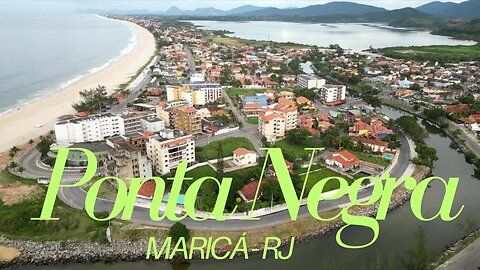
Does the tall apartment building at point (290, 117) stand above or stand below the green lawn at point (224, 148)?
above

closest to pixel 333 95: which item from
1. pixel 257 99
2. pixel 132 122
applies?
pixel 257 99

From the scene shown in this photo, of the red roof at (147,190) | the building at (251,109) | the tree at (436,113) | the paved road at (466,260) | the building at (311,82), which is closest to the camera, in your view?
the paved road at (466,260)

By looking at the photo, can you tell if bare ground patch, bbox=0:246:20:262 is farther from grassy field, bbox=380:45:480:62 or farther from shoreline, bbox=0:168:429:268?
grassy field, bbox=380:45:480:62

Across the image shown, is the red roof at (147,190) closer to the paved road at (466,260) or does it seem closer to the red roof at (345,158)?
the red roof at (345,158)

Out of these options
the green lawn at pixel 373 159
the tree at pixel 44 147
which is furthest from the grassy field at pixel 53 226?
the green lawn at pixel 373 159

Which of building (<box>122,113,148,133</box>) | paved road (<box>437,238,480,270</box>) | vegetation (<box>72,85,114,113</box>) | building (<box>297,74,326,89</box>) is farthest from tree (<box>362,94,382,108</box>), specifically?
vegetation (<box>72,85,114,113</box>)

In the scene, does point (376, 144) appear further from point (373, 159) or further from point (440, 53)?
point (440, 53)

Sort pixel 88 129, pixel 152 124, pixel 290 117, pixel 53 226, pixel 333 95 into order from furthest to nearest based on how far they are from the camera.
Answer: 1. pixel 333 95
2. pixel 290 117
3. pixel 152 124
4. pixel 88 129
5. pixel 53 226
